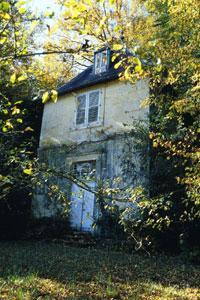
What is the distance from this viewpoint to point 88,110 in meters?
13.5

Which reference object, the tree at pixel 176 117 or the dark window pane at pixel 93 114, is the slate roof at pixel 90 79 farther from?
the tree at pixel 176 117

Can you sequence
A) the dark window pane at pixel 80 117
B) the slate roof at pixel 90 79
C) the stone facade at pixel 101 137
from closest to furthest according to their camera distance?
the stone facade at pixel 101 137 → the slate roof at pixel 90 79 → the dark window pane at pixel 80 117

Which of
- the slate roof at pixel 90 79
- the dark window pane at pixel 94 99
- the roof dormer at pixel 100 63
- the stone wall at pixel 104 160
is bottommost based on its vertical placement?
the stone wall at pixel 104 160

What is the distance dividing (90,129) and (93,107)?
3.04ft

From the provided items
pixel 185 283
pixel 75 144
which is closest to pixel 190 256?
pixel 185 283

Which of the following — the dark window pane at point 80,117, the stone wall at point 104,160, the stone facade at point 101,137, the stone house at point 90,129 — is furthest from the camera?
the dark window pane at point 80,117

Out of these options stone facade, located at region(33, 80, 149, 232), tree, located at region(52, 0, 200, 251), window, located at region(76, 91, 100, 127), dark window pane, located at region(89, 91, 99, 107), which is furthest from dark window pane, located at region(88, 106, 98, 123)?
tree, located at region(52, 0, 200, 251)

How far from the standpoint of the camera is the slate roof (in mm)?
12841

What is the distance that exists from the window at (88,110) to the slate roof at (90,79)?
435 mm

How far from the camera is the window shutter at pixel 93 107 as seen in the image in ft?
43.6

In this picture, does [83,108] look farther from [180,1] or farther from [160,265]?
[160,265]

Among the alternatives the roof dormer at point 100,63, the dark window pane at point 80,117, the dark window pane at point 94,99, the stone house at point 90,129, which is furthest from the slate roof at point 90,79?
the dark window pane at point 80,117

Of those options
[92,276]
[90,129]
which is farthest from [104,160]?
[92,276]

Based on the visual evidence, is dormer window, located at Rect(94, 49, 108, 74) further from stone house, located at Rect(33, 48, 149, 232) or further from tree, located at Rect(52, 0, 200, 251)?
tree, located at Rect(52, 0, 200, 251)
